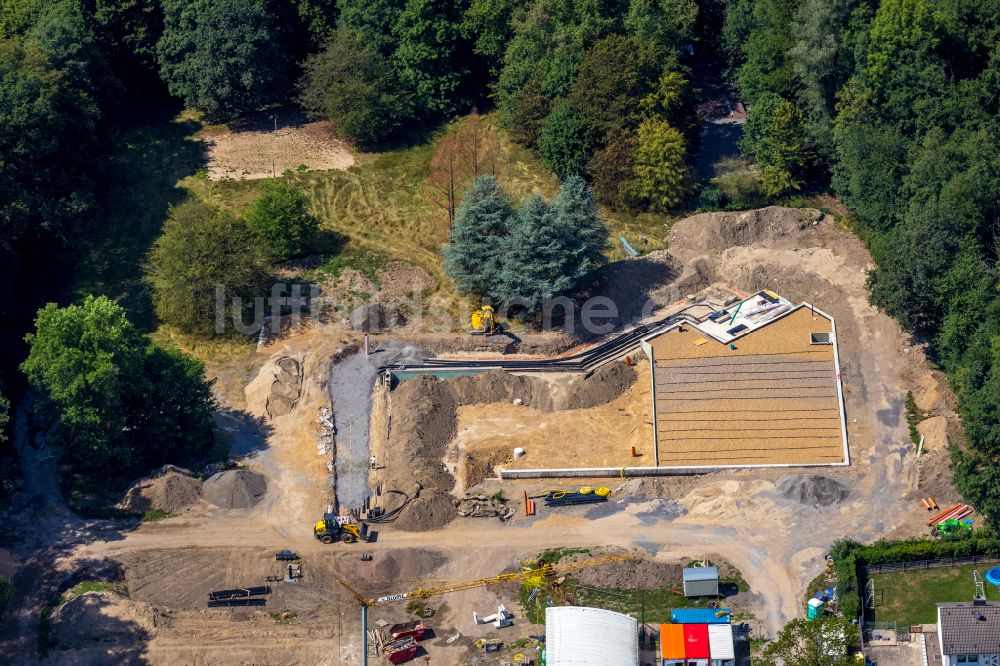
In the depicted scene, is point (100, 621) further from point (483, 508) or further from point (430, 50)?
point (430, 50)

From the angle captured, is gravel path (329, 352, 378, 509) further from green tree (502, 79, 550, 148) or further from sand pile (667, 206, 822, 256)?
green tree (502, 79, 550, 148)

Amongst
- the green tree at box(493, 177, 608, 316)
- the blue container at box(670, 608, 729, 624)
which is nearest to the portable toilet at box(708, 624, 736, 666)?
the blue container at box(670, 608, 729, 624)

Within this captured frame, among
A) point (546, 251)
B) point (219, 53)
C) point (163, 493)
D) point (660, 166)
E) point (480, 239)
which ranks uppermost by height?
point (219, 53)

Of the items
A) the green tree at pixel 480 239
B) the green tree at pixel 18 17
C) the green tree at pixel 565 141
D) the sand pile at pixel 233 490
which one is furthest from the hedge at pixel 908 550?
the green tree at pixel 18 17

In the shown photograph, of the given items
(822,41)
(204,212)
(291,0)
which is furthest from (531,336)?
(291,0)

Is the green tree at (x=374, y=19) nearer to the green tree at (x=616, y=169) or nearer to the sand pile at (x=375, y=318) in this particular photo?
the green tree at (x=616, y=169)

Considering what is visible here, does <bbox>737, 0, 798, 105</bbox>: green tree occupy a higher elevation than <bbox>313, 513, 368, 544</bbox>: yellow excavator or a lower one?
higher

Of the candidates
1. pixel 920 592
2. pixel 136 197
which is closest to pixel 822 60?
pixel 920 592
